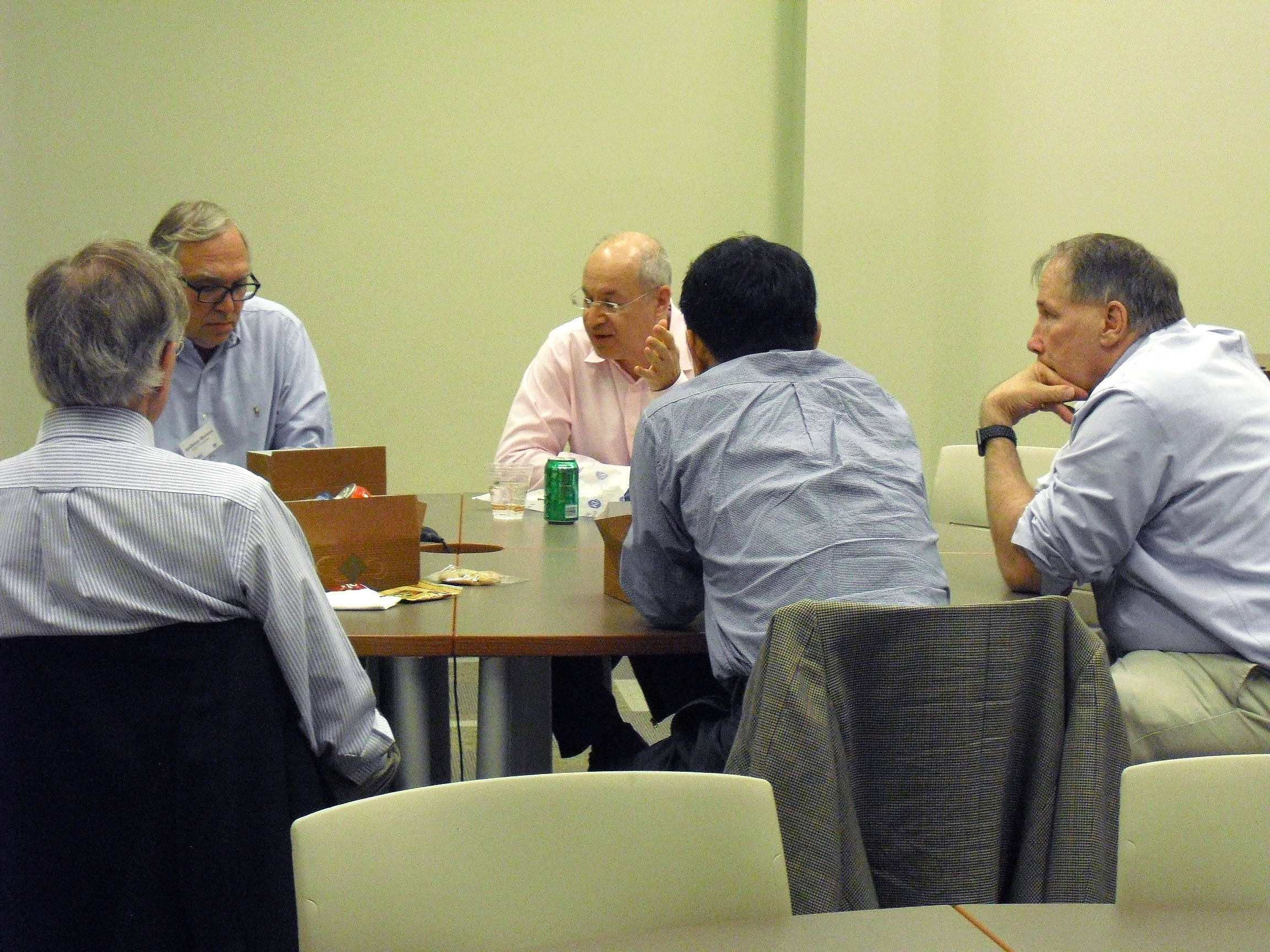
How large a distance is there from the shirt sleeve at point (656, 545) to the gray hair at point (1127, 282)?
865 millimetres

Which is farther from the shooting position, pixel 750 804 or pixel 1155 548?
pixel 1155 548

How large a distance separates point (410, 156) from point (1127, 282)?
10.3ft

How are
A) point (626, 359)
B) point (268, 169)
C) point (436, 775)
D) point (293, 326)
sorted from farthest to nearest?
1. point (268, 169)
2. point (626, 359)
3. point (293, 326)
4. point (436, 775)

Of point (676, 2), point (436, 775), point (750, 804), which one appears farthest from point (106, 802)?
point (676, 2)

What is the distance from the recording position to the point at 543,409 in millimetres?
3582

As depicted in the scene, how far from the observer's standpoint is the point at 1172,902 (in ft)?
3.84

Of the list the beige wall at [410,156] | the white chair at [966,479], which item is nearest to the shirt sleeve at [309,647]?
the white chair at [966,479]

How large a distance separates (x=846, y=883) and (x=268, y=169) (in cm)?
387

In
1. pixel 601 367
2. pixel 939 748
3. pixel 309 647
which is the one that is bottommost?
pixel 939 748

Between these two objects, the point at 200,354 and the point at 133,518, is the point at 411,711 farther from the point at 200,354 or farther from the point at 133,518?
the point at 200,354

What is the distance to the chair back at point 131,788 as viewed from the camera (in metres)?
1.39

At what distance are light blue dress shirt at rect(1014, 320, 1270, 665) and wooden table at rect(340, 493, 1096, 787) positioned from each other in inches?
9.5

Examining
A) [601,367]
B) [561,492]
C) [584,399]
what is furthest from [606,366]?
[561,492]

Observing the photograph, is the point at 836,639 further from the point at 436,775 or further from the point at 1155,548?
the point at 436,775
